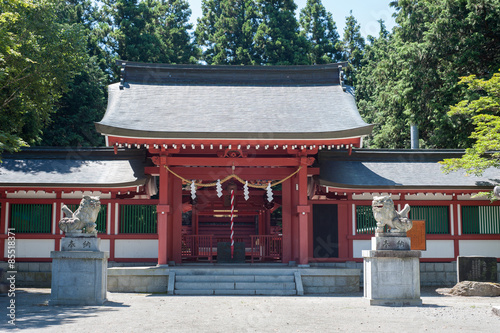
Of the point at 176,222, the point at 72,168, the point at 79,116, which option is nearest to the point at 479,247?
the point at 176,222

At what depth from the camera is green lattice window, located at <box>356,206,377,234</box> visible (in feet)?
54.1

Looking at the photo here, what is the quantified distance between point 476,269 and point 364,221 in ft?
11.4

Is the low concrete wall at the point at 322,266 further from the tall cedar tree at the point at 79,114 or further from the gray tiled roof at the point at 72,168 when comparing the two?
the tall cedar tree at the point at 79,114

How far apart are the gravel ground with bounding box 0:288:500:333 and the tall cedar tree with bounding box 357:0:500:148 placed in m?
12.3

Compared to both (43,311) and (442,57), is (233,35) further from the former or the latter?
(43,311)

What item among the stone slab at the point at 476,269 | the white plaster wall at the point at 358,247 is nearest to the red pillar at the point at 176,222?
the white plaster wall at the point at 358,247

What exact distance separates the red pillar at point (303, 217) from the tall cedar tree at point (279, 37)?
937 inches

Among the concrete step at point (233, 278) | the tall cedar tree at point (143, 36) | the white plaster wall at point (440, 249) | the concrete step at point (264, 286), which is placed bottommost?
the concrete step at point (264, 286)

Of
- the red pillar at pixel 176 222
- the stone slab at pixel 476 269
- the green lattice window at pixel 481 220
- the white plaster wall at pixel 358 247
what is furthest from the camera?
the green lattice window at pixel 481 220

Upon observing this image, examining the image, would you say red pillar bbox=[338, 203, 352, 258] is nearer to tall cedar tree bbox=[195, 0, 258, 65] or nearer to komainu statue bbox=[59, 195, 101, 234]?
komainu statue bbox=[59, 195, 101, 234]

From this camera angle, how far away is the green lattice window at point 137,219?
16.3m

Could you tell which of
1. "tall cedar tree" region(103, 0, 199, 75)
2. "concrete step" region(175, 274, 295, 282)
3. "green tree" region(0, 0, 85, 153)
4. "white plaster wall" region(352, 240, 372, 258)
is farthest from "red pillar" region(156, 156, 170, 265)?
"tall cedar tree" region(103, 0, 199, 75)

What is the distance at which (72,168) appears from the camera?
1698 centimetres

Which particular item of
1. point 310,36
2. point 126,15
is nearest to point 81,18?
point 126,15
